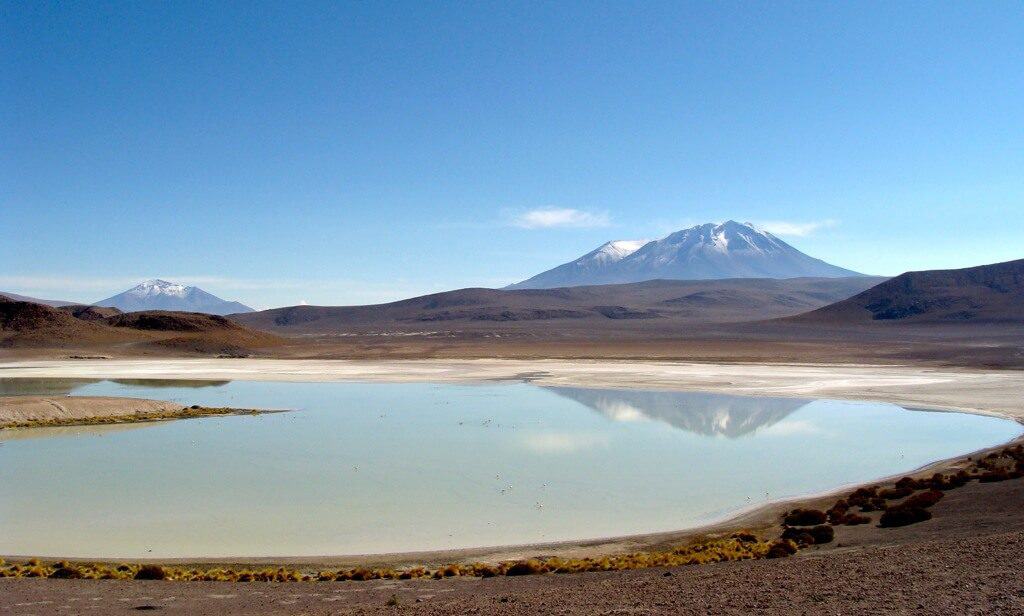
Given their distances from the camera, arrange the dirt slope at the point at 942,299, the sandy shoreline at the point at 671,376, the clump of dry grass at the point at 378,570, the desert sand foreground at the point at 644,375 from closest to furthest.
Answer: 1. the clump of dry grass at the point at 378,570
2. the sandy shoreline at the point at 671,376
3. the desert sand foreground at the point at 644,375
4. the dirt slope at the point at 942,299

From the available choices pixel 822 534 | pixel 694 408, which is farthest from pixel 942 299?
pixel 822 534

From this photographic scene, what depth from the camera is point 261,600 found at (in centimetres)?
964

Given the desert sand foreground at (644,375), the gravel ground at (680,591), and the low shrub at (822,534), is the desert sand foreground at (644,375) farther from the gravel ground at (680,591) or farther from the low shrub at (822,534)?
the gravel ground at (680,591)

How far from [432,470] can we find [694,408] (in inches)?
619

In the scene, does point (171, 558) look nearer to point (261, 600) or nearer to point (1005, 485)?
point (261, 600)

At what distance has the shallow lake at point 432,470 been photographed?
45.9 feet

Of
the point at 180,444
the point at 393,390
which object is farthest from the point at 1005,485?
the point at 393,390

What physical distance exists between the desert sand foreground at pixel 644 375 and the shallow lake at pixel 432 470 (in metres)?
5.35

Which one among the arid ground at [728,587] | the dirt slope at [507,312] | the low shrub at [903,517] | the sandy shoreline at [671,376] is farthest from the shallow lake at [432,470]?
the dirt slope at [507,312]

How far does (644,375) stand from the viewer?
157 ft

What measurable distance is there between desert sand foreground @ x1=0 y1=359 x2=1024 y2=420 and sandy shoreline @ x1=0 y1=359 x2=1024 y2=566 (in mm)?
45

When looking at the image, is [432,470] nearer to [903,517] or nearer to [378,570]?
[378,570]

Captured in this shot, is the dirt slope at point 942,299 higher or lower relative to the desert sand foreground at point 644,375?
higher

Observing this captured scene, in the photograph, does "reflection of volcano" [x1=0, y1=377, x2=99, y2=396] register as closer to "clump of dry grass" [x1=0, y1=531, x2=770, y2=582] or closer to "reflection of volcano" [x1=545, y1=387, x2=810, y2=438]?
"reflection of volcano" [x1=545, y1=387, x2=810, y2=438]
